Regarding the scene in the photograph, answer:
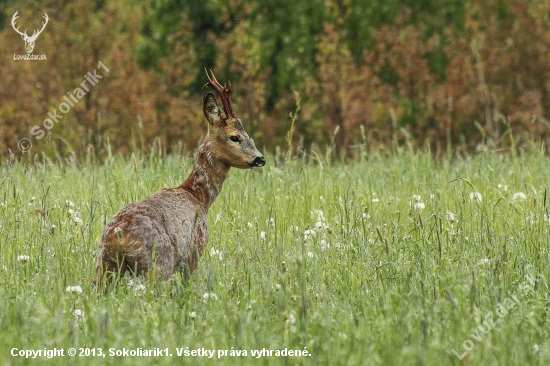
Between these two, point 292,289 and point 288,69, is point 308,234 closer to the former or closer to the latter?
point 292,289

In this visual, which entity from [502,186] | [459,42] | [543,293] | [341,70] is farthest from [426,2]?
[543,293]

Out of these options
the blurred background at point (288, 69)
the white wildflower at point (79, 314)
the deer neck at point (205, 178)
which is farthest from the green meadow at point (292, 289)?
the blurred background at point (288, 69)

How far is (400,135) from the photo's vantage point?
2408 centimetres

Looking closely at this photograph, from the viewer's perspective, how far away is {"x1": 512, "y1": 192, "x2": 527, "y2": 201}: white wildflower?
25.7 feet

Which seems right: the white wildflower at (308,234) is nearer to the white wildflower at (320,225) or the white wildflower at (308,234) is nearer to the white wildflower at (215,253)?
the white wildflower at (320,225)

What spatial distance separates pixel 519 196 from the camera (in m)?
8.10

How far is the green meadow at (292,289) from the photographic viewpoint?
417 centimetres

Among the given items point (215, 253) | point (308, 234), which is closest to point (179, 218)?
point (215, 253)

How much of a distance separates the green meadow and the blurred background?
11.1m

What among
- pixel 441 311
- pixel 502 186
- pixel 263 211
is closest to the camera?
pixel 441 311

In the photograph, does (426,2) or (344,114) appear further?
(426,2)

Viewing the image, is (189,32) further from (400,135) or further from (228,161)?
(228,161)

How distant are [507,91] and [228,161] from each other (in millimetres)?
18745

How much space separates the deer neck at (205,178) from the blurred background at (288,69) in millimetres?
12336
